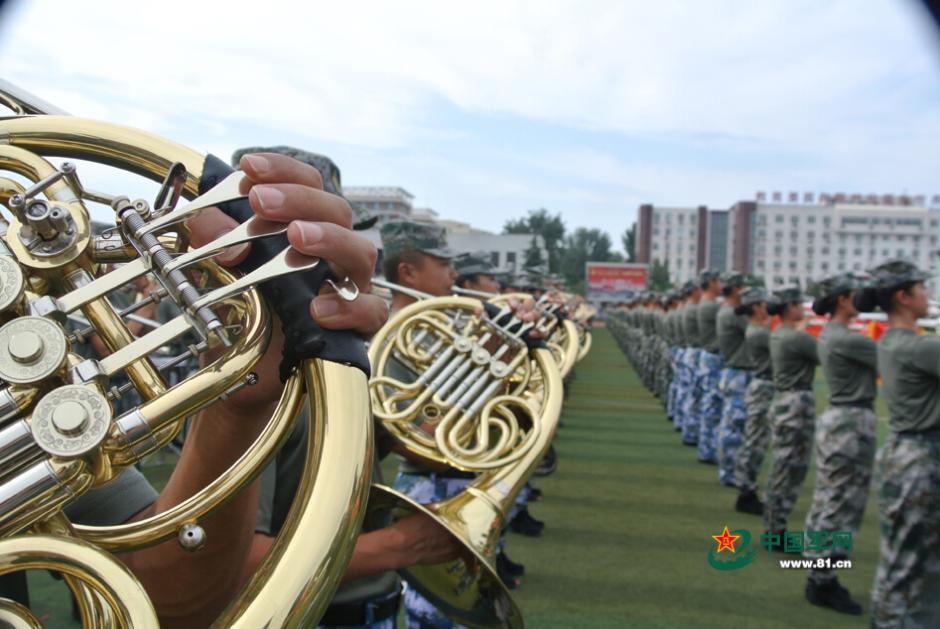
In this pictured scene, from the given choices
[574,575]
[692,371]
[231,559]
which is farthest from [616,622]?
Result: [692,371]

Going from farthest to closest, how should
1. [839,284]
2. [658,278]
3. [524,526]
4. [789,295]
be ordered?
[658,278], [789,295], [524,526], [839,284]

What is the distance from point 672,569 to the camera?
18.8ft

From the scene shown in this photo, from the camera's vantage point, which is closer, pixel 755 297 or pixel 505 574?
pixel 505 574

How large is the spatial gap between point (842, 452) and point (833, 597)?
100cm

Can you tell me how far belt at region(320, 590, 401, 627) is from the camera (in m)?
2.02

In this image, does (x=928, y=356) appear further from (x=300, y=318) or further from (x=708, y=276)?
(x=708, y=276)

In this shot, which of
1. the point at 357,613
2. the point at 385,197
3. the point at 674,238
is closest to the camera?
the point at 357,613

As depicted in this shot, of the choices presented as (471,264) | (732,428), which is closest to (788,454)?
(732,428)

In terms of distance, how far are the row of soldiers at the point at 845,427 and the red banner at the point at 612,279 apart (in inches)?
1719

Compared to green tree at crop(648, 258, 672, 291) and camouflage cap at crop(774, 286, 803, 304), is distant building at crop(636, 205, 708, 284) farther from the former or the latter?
camouflage cap at crop(774, 286, 803, 304)

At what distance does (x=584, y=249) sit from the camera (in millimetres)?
94562

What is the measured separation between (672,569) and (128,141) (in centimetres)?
571

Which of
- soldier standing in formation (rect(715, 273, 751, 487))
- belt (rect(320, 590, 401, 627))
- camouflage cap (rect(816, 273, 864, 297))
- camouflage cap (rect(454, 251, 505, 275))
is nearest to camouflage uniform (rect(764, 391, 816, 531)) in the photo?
camouflage cap (rect(816, 273, 864, 297))

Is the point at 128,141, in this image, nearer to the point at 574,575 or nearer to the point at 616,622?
the point at 616,622
